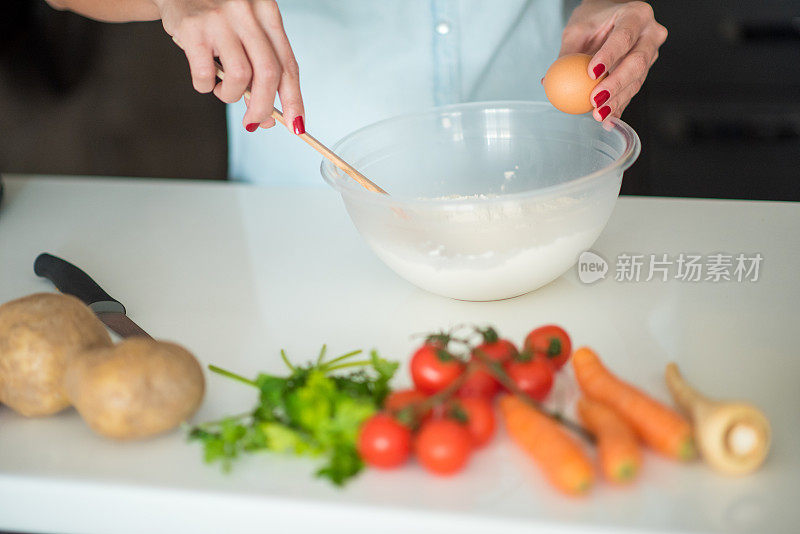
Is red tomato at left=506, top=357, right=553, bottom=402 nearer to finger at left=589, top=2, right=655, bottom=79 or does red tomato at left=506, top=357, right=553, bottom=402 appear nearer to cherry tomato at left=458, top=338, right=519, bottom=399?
cherry tomato at left=458, top=338, right=519, bottom=399

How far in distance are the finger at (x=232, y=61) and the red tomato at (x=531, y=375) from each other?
Result: 1.73ft

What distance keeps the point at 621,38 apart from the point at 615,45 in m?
0.02

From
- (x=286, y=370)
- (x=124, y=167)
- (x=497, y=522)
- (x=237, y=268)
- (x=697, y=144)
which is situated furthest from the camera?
(x=124, y=167)

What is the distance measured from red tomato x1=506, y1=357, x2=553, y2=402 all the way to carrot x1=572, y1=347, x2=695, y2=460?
5 cm

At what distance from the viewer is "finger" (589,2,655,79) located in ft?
3.70

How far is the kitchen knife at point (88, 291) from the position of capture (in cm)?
102

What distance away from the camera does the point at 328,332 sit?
1048mm

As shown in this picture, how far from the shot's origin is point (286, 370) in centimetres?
97

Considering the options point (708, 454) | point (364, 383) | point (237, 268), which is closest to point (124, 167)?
point (237, 268)

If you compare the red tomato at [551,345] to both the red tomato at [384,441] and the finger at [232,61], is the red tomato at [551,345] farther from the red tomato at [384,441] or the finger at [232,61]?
the finger at [232,61]

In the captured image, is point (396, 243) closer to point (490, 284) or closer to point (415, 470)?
point (490, 284)

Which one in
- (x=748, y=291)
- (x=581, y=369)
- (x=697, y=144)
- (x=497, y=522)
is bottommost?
(x=497, y=522)

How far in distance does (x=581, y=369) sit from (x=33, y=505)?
1.91 feet

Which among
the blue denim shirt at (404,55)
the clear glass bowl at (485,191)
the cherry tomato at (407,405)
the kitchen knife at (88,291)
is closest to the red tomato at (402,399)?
the cherry tomato at (407,405)
